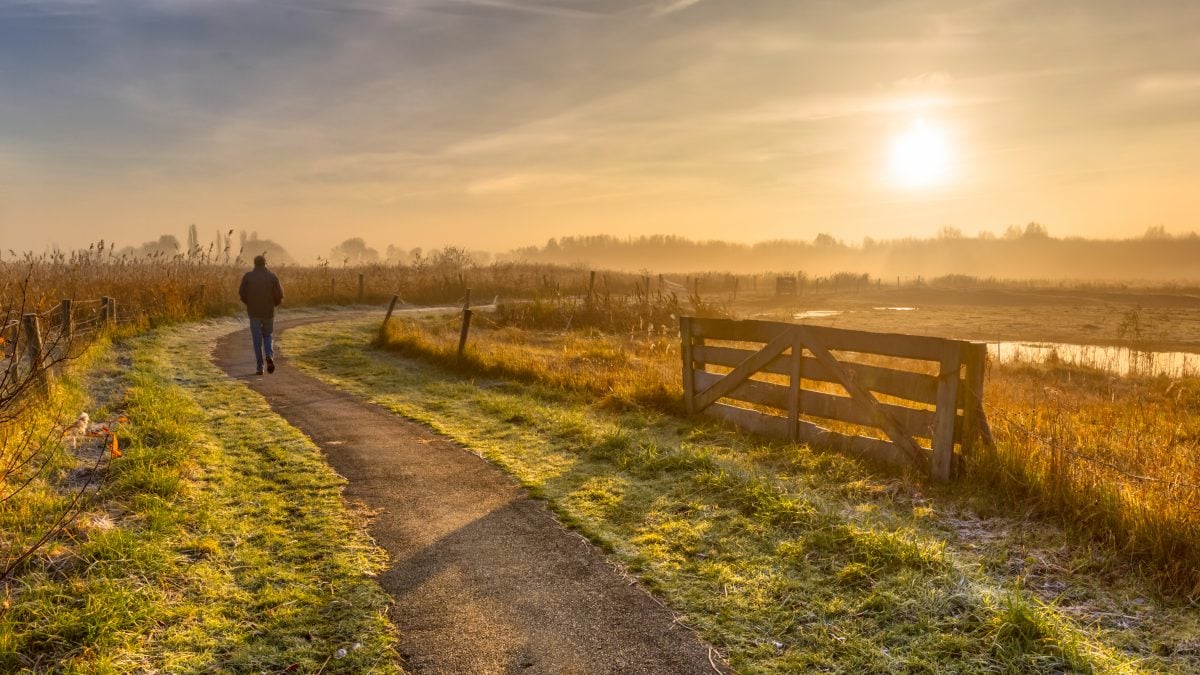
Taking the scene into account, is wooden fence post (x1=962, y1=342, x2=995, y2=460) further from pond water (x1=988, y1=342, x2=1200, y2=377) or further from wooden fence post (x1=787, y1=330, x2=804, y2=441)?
pond water (x1=988, y1=342, x2=1200, y2=377)

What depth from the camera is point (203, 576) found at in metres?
5.18

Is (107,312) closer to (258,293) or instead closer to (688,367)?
(258,293)

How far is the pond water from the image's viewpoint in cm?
1730

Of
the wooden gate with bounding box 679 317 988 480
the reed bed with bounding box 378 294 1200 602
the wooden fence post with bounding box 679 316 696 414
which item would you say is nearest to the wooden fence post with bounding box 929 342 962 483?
the wooden gate with bounding box 679 317 988 480

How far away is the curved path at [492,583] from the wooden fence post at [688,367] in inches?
138

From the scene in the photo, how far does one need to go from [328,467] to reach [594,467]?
3.14 metres

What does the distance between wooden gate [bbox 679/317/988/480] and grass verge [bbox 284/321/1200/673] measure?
0.39 m

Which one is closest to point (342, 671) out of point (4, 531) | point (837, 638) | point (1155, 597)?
point (837, 638)

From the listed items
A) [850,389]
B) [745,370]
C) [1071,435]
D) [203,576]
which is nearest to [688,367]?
[745,370]

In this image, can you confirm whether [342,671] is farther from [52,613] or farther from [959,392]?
[959,392]

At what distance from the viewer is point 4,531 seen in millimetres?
5633

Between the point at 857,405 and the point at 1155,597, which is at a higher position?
the point at 857,405

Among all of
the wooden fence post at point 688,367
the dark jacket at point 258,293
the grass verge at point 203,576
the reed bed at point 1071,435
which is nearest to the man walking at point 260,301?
the dark jacket at point 258,293

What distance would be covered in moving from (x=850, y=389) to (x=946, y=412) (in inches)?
45.4
